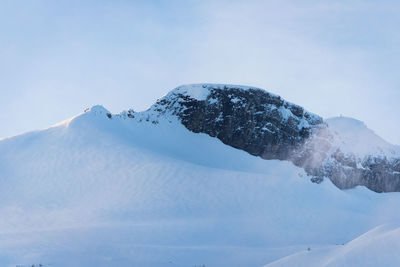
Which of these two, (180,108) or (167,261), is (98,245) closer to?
(167,261)

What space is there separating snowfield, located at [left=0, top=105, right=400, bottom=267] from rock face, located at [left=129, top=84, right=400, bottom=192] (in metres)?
1.01

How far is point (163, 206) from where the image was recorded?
19969 millimetres

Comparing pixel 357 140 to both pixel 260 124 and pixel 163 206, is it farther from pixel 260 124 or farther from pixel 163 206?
pixel 163 206

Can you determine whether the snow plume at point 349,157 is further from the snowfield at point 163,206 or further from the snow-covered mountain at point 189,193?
the snowfield at point 163,206

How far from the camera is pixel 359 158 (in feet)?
120

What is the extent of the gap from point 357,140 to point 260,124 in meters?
11.9

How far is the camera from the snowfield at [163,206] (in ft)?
46.4

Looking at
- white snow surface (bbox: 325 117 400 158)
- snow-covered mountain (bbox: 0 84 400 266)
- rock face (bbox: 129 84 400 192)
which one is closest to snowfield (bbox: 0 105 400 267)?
snow-covered mountain (bbox: 0 84 400 266)

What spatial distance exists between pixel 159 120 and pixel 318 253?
21548mm

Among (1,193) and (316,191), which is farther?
(316,191)

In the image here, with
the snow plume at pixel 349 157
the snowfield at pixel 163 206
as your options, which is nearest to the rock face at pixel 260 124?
the snow plume at pixel 349 157

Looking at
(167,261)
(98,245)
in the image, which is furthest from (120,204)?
(167,261)

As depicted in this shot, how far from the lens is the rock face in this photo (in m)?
31.0

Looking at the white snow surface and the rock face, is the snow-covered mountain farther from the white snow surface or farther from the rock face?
the white snow surface
